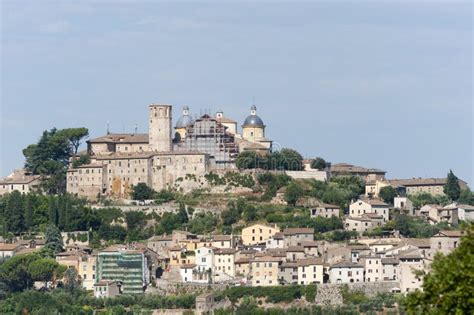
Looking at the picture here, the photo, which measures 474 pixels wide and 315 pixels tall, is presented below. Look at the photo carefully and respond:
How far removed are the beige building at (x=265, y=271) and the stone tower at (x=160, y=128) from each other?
1243cm

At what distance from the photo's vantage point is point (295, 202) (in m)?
72.7

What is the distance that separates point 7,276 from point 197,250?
7.37 metres

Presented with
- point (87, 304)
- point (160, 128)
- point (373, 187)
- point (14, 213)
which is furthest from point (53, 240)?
point (373, 187)

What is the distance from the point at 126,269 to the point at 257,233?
598 centimetres

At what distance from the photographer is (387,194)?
246 ft

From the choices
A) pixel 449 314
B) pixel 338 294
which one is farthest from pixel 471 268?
pixel 338 294

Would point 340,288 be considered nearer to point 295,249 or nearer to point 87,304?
point 295,249

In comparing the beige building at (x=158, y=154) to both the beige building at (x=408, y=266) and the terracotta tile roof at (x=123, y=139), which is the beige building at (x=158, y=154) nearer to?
the terracotta tile roof at (x=123, y=139)

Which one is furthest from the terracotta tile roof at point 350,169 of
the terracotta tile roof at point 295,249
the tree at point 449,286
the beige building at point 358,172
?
the tree at point 449,286

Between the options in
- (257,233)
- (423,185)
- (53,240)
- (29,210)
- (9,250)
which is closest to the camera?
(257,233)

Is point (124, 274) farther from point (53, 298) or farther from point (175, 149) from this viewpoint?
point (175, 149)

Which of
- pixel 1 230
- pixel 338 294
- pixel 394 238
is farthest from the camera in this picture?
pixel 1 230

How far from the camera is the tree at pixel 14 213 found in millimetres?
72812

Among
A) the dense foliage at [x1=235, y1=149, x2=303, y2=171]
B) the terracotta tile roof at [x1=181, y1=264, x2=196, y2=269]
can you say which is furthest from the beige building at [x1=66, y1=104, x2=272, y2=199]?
the terracotta tile roof at [x1=181, y1=264, x2=196, y2=269]
